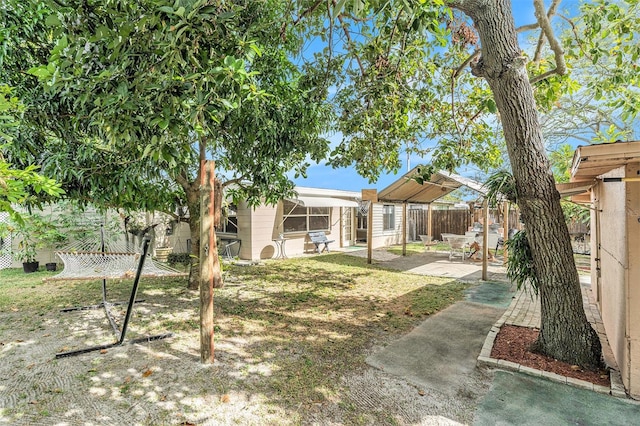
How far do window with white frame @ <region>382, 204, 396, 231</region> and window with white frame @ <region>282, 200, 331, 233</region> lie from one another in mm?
3680

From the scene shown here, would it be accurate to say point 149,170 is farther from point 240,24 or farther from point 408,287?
point 408,287

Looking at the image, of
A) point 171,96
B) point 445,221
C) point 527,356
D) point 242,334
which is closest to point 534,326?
point 527,356

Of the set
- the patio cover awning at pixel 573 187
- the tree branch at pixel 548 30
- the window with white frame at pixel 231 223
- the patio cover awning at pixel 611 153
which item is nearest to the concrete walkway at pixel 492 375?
the patio cover awning at pixel 573 187

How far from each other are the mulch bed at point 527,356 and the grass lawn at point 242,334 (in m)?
1.35

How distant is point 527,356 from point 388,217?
1410cm

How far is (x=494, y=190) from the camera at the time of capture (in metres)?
4.35

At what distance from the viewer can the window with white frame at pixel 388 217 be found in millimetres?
17594

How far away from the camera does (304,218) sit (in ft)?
46.6

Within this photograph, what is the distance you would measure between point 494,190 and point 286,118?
10.4 feet

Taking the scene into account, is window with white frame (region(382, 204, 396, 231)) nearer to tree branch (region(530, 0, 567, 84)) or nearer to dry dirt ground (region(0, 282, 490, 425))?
tree branch (region(530, 0, 567, 84))

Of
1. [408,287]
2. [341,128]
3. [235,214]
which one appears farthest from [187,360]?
[235,214]

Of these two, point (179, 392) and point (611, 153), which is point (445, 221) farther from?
point (179, 392)

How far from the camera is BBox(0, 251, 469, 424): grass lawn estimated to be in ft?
10.00

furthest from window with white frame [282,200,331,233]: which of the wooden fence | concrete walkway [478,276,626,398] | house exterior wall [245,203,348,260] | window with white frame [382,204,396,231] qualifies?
concrete walkway [478,276,626,398]
